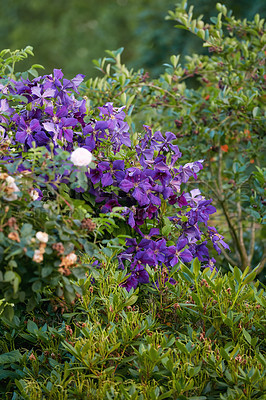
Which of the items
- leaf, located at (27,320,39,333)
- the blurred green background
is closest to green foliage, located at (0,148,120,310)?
leaf, located at (27,320,39,333)

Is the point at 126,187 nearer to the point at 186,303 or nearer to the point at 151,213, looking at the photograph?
the point at 151,213

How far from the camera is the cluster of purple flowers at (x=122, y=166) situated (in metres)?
2.26

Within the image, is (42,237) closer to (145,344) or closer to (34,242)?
(34,242)

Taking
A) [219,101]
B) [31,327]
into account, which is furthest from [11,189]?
[219,101]

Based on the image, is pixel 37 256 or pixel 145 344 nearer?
pixel 37 256

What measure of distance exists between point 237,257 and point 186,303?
196 centimetres

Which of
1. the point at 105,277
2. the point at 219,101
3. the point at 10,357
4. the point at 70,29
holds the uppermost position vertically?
the point at 70,29

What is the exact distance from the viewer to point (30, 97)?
246 centimetres

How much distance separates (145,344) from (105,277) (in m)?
0.39

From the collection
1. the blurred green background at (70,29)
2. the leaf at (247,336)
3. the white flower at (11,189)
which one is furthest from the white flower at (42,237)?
the blurred green background at (70,29)

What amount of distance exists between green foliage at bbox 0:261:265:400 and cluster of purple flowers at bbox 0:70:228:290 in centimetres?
15

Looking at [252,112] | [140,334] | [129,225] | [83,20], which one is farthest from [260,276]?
[83,20]

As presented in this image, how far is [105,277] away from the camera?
2217 mm

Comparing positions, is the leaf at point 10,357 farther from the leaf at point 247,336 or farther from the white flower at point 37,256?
the leaf at point 247,336
